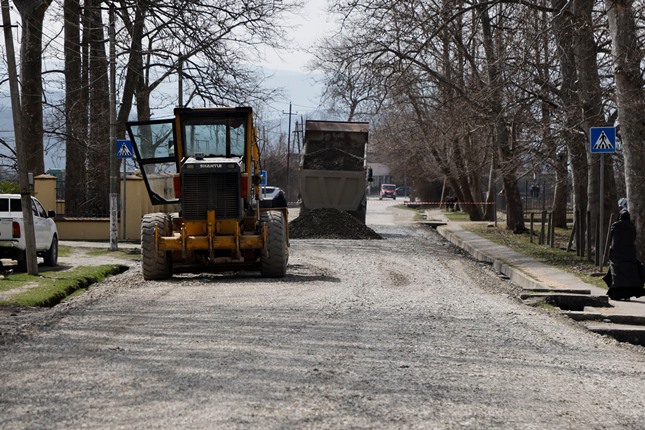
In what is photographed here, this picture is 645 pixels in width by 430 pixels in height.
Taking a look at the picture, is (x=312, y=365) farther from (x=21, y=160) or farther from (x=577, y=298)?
(x=21, y=160)

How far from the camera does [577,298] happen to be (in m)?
16.7

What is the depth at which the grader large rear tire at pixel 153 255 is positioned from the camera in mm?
19391

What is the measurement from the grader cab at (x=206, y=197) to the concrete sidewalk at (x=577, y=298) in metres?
4.96

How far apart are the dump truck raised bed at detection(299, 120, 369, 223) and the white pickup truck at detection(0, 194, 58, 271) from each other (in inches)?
582

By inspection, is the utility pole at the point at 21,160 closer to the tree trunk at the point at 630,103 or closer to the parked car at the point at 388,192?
the tree trunk at the point at 630,103

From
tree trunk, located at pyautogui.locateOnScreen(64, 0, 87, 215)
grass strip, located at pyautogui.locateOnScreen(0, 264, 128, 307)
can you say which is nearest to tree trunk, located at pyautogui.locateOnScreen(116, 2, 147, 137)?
tree trunk, located at pyautogui.locateOnScreen(64, 0, 87, 215)

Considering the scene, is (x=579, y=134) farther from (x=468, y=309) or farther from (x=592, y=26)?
(x=468, y=309)

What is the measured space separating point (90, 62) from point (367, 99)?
414 inches

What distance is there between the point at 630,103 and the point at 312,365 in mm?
13859

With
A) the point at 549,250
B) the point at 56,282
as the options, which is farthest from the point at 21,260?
the point at 549,250

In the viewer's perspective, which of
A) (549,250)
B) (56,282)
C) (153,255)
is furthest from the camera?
(549,250)

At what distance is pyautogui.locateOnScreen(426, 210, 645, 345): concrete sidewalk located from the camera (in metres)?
14.0

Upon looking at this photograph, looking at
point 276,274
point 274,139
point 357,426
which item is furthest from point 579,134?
point 274,139

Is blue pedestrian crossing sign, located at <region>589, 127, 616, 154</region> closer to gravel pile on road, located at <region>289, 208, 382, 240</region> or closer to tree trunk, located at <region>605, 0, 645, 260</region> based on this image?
tree trunk, located at <region>605, 0, 645, 260</region>
